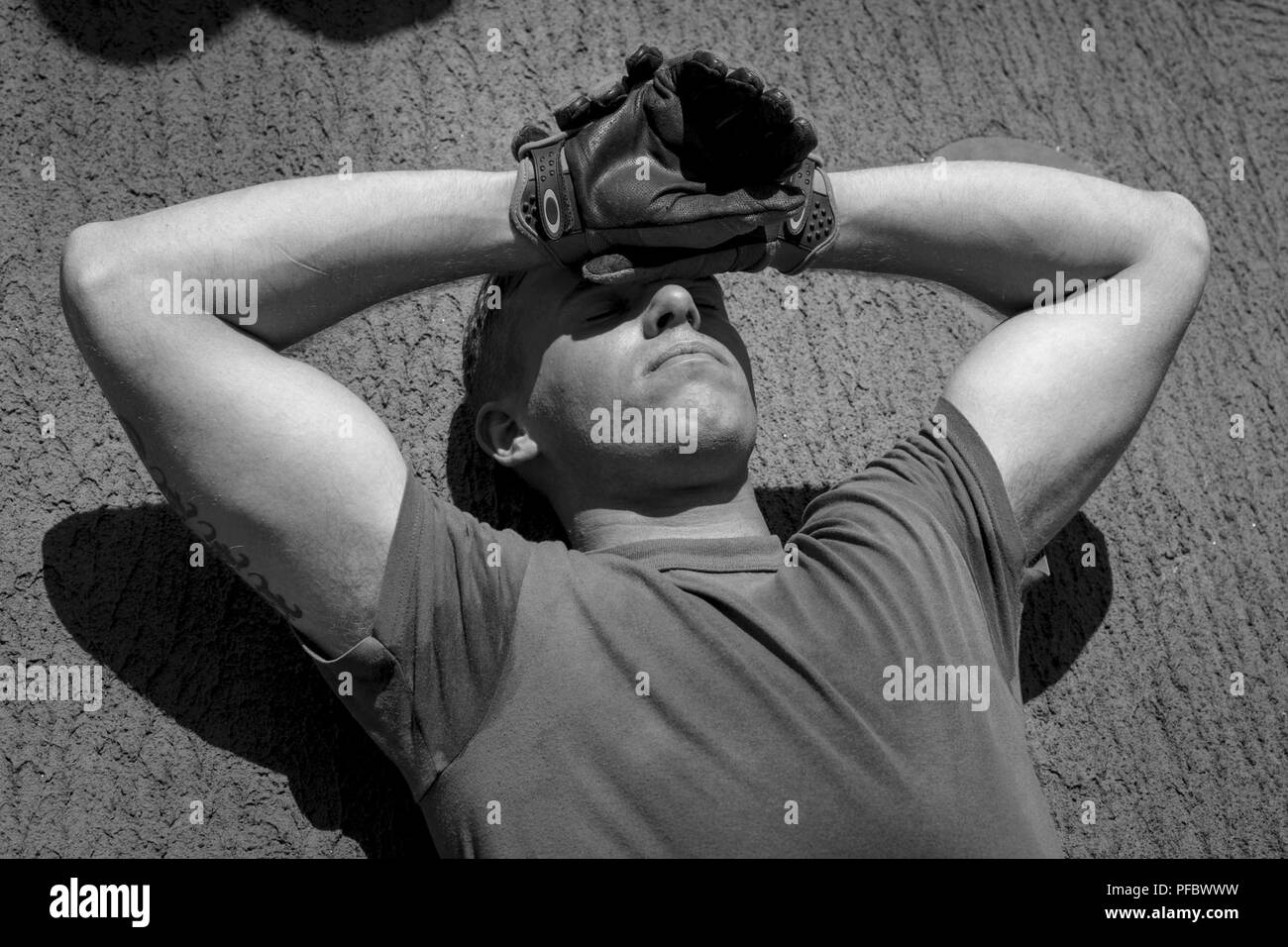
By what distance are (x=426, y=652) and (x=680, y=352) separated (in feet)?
1.60

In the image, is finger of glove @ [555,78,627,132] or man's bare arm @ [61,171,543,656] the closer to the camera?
man's bare arm @ [61,171,543,656]

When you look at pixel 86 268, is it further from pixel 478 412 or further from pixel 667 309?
pixel 667 309

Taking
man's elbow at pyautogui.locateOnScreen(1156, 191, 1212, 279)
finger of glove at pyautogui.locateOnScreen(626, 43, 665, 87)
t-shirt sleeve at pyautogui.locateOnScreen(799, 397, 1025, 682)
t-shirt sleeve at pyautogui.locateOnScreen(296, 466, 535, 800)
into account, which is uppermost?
finger of glove at pyautogui.locateOnScreen(626, 43, 665, 87)

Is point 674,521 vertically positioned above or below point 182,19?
below

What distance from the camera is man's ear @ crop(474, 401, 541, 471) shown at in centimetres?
174

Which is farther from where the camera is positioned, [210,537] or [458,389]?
[458,389]

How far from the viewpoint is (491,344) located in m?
1.77

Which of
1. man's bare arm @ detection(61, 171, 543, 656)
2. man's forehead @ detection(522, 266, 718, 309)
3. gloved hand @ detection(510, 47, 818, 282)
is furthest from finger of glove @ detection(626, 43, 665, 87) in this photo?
man's bare arm @ detection(61, 171, 543, 656)

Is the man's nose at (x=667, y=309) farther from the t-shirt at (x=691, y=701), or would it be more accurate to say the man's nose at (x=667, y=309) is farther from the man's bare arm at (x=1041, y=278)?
the t-shirt at (x=691, y=701)

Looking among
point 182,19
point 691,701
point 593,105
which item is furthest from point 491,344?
point 182,19

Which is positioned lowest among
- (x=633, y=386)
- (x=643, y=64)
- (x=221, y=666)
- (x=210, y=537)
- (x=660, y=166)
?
(x=221, y=666)

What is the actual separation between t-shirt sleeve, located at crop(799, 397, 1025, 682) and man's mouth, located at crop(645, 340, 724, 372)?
0.24m

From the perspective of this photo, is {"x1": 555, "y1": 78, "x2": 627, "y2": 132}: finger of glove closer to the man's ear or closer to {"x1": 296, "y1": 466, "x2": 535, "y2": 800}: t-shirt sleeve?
the man's ear
